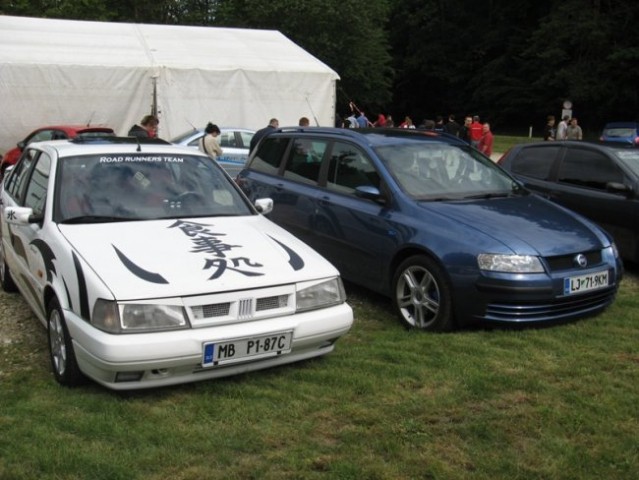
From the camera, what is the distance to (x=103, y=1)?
38250 mm

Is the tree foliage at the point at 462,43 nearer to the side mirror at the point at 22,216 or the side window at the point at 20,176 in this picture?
the side window at the point at 20,176

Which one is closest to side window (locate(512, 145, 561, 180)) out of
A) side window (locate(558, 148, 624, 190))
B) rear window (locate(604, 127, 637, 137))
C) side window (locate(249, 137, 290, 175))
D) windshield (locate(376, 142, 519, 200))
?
side window (locate(558, 148, 624, 190))

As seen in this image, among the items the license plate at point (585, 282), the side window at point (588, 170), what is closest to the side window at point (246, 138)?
the side window at point (588, 170)

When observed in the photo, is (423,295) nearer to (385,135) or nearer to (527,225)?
(527,225)

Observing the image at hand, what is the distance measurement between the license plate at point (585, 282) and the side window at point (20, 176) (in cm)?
444

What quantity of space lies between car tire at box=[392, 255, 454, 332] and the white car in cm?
102

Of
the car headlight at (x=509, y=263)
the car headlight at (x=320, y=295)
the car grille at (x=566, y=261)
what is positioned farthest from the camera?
the car grille at (x=566, y=261)

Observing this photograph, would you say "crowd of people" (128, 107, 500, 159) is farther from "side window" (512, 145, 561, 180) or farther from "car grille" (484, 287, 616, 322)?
"car grille" (484, 287, 616, 322)

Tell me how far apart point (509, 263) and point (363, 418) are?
1902 millimetres

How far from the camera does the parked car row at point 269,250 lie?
3848mm

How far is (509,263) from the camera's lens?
4961 mm

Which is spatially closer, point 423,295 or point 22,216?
point 22,216

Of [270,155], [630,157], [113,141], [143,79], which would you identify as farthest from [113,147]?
[143,79]

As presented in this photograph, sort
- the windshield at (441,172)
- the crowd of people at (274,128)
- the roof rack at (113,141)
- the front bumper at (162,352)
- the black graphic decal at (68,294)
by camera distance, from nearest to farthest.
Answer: the front bumper at (162,352), the black graphic decal at (68,294), the roof rack at (113,141), the windshield at (441,172), the crowd of people at (274,128)
